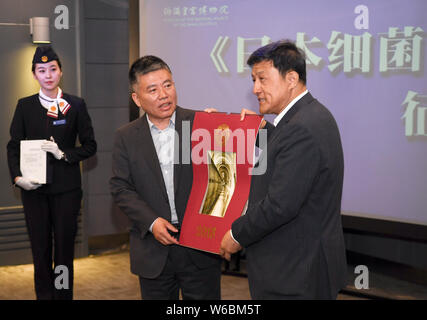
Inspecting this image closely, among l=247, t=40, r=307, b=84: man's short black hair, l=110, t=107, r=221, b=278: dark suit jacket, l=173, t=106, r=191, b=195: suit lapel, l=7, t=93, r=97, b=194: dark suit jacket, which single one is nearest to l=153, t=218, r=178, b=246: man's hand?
l=110, t=107, r=221, b=278: dark suit jacket

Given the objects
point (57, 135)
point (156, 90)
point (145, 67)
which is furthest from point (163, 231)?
point (57, 135)

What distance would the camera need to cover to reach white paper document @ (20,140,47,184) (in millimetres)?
3457

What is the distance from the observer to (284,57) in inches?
81.9

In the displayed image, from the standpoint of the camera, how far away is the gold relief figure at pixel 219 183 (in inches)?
89.2

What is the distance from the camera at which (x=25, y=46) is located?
500 cm

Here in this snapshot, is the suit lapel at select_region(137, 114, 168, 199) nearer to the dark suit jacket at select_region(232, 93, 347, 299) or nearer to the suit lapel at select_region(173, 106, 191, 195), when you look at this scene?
the suit lapel at select_region(173, 106, 191, 195)

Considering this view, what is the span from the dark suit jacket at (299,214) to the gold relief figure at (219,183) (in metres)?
0.15

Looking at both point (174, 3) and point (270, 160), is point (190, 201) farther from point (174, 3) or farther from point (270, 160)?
point (174, 3)

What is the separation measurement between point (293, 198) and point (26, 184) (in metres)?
2.02

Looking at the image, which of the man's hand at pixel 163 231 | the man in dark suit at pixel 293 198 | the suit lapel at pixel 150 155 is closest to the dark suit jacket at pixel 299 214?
the man in dark suit at pixel 293 198

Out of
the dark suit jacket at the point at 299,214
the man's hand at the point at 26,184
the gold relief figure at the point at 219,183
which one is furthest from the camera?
the man's hand at the point at 26,184

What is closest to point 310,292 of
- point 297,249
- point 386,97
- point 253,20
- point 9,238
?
point 297,249

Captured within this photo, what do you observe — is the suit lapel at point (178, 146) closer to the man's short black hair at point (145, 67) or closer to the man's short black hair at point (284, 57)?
the man's short black hair at point (145, 67)

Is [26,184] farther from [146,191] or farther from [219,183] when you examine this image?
[219,183]
